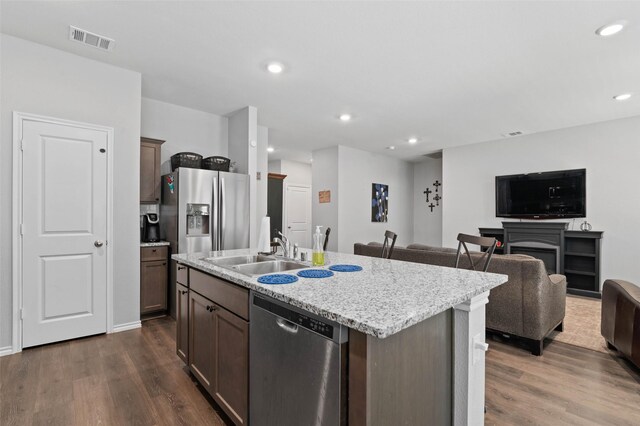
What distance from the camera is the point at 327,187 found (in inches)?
262

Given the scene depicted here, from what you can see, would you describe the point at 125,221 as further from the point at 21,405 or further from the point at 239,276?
the point at 239,276

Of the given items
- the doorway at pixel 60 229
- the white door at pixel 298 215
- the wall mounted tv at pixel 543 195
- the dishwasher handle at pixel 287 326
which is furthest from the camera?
the white door at pixel 298 215

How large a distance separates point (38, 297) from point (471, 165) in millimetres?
6806

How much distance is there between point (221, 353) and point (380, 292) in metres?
1.02

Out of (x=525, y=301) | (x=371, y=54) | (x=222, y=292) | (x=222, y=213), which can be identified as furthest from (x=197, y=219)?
(x=525, y=301)

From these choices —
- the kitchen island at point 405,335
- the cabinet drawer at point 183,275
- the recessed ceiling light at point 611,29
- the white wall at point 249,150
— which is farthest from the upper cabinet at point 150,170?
the recessed ceiling light at point 611,29

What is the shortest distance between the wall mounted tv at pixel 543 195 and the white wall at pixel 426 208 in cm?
197

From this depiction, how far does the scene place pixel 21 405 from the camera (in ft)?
6.30

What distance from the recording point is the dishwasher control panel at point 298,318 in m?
1.08

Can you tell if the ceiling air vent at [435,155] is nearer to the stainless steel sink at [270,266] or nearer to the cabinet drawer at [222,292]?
the stainless steel sink at [270,266]

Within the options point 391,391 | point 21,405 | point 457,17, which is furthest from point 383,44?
point 21,405

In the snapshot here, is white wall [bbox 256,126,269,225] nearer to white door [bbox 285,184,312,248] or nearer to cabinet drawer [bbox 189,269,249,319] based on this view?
white door [bbox 285,184,312,248]

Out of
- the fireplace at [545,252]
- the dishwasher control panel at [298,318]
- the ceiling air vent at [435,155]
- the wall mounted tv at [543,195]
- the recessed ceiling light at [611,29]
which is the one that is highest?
the recessed ceiling light at [611,29]

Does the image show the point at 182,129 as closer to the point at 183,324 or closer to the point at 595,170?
the point at 183,324
